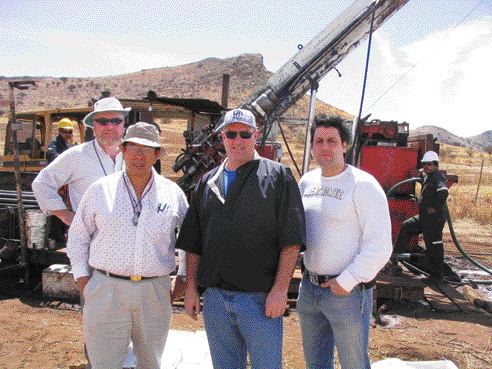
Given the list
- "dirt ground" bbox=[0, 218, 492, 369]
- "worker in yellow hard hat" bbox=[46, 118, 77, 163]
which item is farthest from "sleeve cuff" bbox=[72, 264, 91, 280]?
"worker in yellow hard hat" bbox=[46, 118, 77, 163]

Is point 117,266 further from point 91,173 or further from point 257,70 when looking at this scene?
point 257,70

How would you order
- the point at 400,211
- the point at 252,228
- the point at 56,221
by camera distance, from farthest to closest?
the point at 400,211 → the point at 56,221 → the point at 252,228

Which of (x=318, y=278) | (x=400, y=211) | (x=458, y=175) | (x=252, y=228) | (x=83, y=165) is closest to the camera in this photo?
(x=252, y=228)

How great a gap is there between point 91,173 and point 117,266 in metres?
0.73

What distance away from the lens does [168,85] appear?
53.3 m

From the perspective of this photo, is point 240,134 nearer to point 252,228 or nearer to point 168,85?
point 252,228

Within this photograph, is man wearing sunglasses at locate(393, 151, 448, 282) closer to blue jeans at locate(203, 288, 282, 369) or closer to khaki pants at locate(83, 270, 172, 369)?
blue jeans at locate(203, 288, 282, 369)

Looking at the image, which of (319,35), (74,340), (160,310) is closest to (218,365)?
(160,310)

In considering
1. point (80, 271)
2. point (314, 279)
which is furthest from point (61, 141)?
point (314, 279)

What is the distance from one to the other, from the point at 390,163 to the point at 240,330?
5.69 metres

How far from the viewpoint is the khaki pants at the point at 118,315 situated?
250 centimetres

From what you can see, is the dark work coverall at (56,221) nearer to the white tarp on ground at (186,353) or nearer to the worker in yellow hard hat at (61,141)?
the worker in yellow hard hat at (61,141)

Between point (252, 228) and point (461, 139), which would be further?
point (461, 139)

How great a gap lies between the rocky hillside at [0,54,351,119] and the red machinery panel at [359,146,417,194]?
126ft
